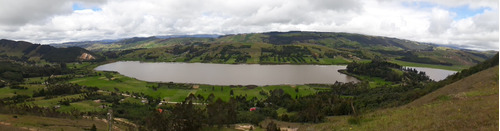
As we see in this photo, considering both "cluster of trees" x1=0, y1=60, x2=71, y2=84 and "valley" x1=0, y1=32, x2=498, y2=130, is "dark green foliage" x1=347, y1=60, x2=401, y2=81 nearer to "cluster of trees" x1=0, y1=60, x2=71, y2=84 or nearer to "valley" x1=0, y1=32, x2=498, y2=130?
"valley" x1=0, y1=32, x2=498, y2=130

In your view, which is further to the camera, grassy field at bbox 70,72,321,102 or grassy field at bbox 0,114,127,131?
grassy field at bbox 70,72,321,102

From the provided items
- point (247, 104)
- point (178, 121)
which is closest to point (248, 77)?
point (247, 104)

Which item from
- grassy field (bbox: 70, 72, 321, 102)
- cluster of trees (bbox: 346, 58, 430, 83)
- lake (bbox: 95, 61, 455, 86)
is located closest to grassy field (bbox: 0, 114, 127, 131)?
grassy field (bbox: 70, 72, 321, 102)

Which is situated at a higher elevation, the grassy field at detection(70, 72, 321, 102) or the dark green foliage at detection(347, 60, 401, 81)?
the dark green foliage at detection(347, 60, 401, 81)

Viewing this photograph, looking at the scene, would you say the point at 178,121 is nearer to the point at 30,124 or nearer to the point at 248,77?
the point at 30,124

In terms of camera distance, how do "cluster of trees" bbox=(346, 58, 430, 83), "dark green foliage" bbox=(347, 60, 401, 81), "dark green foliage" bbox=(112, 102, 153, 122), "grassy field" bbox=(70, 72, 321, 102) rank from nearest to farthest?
1. "dark green foliage" bbox=(112, 102, 153, 122)
2. "grassy field" bbox=(70, 72, 321, 102)
3. "cluster of trees" bbox=(346, 58, 430, 83)
4. "dark green foliage" bbox=(347, 60, 401, 81)

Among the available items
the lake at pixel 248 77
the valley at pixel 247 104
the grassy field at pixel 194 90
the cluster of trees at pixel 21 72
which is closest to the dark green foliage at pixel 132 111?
the valley at pixel 247 104

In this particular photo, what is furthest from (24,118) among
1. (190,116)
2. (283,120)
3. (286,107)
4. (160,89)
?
(160,89)

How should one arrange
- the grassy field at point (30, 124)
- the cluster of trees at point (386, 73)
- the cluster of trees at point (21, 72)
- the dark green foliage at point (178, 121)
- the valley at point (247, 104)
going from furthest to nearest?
the cluster of trees at point (386, 73) < the cluster of trees at point (21, 72) < the dark green foliage at point (178, 121) < the grassy field at point (30, 124) < the valley at point (247, 104)

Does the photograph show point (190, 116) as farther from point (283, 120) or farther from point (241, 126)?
point (283, 120)

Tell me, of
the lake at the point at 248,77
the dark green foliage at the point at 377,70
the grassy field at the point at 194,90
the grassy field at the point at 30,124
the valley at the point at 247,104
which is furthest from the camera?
the dark green foliage at the point at 377,70

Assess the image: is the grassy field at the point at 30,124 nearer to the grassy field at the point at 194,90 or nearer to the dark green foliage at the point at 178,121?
the dark green foliage at the point at 178,121
